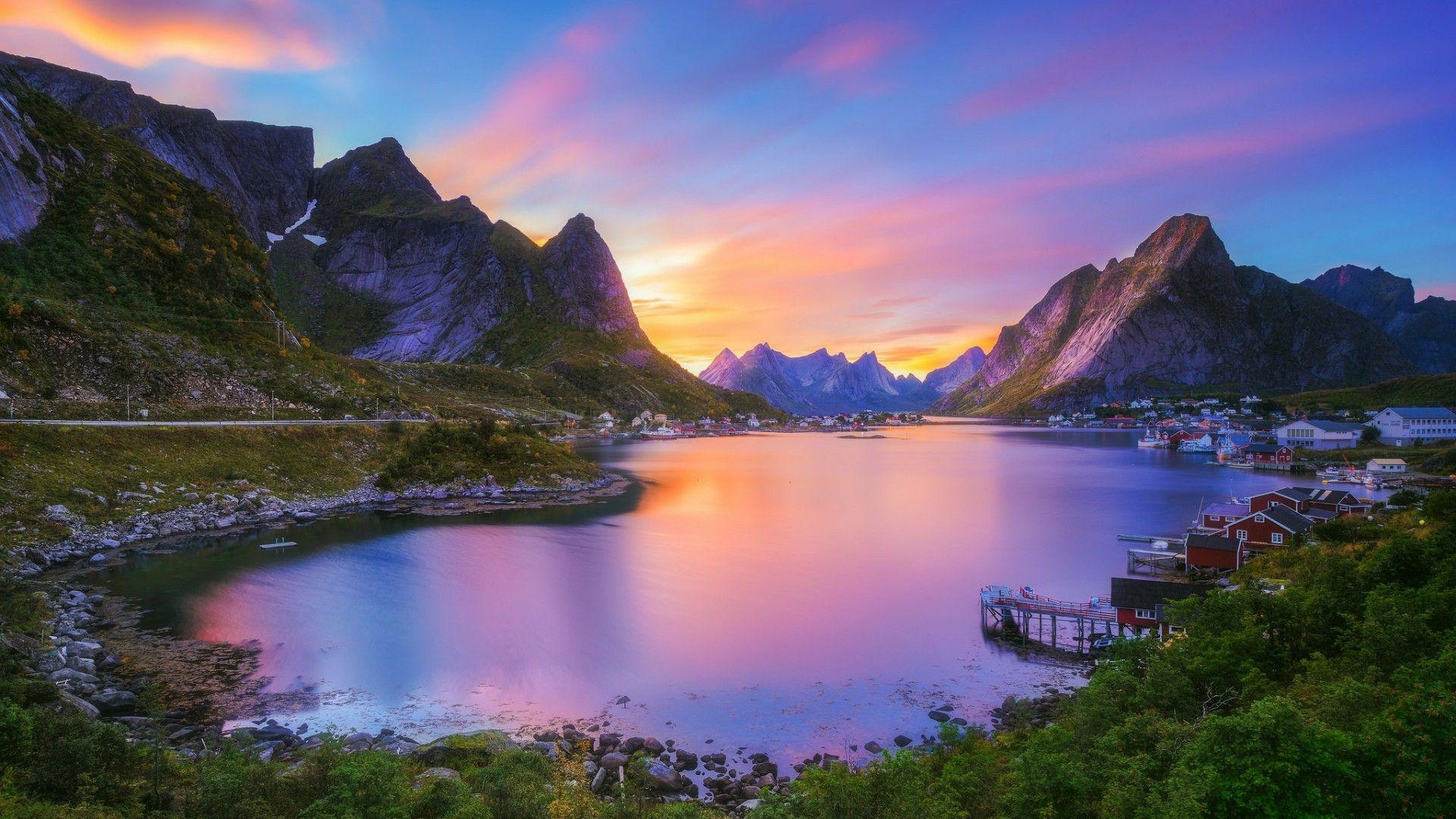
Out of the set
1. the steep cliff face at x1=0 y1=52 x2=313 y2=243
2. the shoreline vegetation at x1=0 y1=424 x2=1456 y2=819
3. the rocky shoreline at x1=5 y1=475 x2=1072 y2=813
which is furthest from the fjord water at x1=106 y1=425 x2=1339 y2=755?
the steep cliff face at x1=0 y1=52 x2=313 y2=243

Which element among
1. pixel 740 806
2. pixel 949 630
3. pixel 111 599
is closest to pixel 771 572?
pixel 949 630

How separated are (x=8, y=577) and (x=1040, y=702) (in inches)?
1555

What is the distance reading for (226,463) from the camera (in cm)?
4953

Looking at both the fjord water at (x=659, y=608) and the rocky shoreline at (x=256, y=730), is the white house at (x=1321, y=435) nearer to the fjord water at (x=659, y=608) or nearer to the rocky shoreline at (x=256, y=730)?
the fjord water at (x=659, y=608)

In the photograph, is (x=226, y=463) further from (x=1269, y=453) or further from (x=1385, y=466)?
(x=1269, y=453)

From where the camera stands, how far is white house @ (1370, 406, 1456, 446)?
98.4m

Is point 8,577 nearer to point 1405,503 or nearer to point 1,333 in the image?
point 1,333

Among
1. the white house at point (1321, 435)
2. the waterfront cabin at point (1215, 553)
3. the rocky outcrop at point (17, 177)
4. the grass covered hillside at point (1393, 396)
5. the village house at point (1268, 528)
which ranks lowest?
the waterfront cabin at point (1215, 553)

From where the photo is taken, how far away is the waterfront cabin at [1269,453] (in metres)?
93.5

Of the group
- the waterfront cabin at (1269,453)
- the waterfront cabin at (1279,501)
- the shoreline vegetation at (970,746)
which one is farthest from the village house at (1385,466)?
the shoreline vegetation at (970,746)

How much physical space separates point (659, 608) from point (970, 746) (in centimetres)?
1983

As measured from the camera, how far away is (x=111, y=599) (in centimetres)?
2895

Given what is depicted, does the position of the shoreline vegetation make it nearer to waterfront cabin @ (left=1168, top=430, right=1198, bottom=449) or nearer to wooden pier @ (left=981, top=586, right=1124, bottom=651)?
wooden pier @ (left=981, top=586, right=1124, bottom=651)

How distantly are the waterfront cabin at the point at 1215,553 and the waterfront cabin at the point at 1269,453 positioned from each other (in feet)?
248
